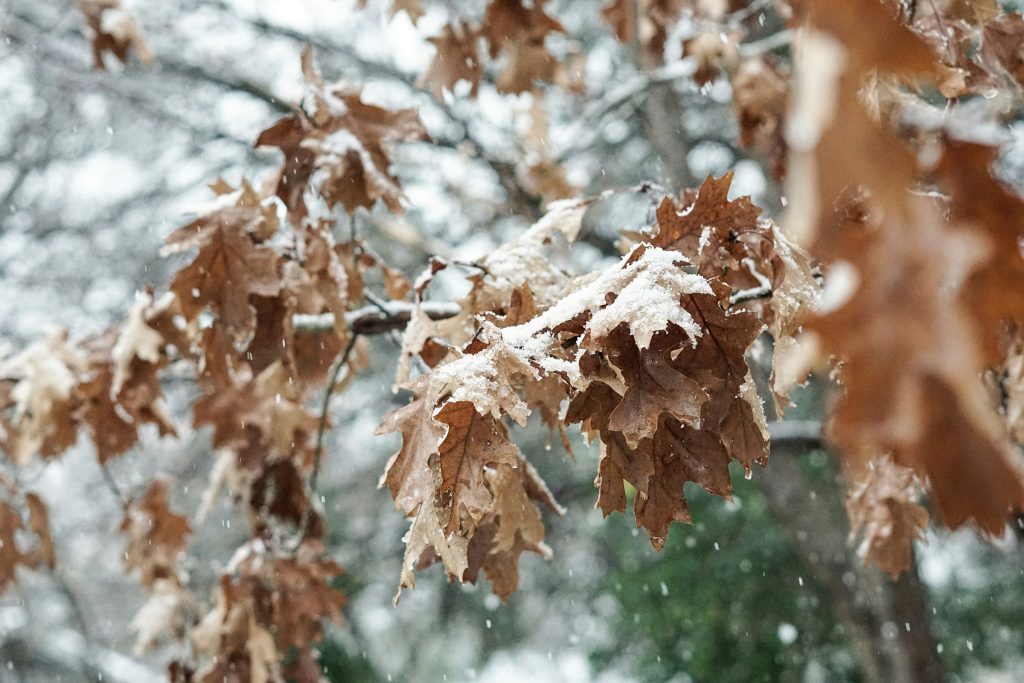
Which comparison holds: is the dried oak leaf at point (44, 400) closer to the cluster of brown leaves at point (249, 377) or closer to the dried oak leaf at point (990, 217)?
the cluster of brown leaves at point (249, 377)

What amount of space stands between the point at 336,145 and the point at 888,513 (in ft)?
6.43

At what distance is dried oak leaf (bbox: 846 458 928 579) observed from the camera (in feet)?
8.73

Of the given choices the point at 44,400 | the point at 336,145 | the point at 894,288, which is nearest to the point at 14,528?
the point at 44,400

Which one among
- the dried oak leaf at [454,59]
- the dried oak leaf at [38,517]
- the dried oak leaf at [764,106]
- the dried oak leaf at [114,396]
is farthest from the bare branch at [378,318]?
the dried oak leaf at [764,106]

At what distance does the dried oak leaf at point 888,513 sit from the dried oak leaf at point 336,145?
1.62m

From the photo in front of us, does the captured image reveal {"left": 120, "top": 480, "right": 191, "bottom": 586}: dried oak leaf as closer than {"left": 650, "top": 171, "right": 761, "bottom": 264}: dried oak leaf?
No

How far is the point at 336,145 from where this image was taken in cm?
245

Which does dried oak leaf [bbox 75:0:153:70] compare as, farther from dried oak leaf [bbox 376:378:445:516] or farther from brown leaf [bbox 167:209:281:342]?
dried oak leaf [bbox 376:378:445:516]

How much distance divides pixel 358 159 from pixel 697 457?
1331 millimetres

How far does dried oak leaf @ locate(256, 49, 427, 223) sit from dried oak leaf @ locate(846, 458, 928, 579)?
162 cm

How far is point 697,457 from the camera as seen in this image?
1627 mm

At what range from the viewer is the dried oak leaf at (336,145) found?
2.43 m

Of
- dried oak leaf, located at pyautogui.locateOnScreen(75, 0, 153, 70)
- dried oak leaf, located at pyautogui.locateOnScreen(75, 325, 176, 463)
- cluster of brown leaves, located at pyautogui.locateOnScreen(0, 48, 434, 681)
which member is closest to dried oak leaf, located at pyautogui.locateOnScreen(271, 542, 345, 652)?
cluster of brown leaves, located at pyautogui.locateOnScreen(0, 48, 434, 681)

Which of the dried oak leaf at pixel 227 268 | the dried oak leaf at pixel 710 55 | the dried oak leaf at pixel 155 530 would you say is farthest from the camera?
the dried oak leaf at pixel 710 55
